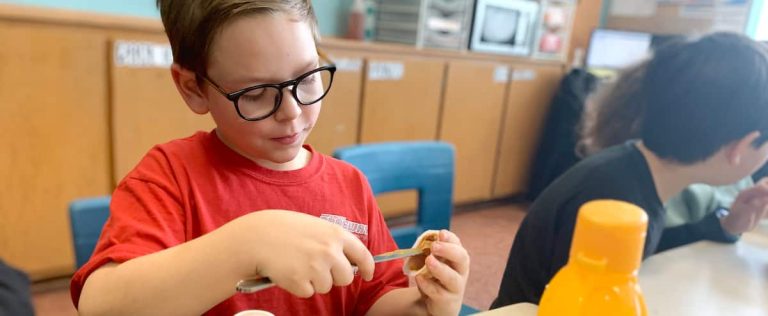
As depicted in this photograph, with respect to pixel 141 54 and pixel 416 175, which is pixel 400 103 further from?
pixel 416 175

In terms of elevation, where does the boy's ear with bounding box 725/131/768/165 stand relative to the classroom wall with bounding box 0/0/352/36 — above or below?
below

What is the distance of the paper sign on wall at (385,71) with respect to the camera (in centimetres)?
222

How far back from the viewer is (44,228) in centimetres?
164

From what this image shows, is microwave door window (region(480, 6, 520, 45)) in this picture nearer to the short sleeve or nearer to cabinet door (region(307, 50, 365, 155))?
cabinet door (region(307, 50, 365, 155))

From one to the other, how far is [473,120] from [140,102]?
1638 mm

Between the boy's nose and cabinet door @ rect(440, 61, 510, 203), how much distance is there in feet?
6.68

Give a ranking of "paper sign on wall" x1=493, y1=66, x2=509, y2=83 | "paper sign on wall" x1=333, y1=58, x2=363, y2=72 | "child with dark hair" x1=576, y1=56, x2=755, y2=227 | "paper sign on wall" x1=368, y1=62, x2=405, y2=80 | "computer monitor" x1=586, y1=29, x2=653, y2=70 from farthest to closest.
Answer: "computer monitor" x1=586, y1=29, x2=653, y2=70 < "paper sign on wall" x1=493, y1=66, x2=509, y2=83 < "paper sign on wall" x1=368, y1=62, x2=405, y2=80 < "paper sign on wall" x1=333, y1=58, x2=363, y2=72 < "child with dark hair" x1=576, y1=56, x2=755, y2=227

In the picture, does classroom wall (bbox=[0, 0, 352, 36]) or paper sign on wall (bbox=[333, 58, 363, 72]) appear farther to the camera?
paper sign on wall (bbox=[333, 58, 363, 72])

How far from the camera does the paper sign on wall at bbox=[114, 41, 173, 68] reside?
1598mm

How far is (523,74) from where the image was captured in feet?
9.50

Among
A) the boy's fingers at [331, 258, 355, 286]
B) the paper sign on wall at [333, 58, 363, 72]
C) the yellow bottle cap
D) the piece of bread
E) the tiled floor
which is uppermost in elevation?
the yellow bottle cap

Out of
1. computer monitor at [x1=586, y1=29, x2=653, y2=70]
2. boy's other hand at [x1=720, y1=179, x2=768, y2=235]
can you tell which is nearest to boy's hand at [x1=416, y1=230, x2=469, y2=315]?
boy's other hand at [x1=720, y1=179, x2=768, y2=235]

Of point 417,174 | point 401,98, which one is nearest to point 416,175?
point 417,174

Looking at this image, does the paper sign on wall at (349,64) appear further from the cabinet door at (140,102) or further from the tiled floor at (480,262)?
the tiled floor at (480,262)
